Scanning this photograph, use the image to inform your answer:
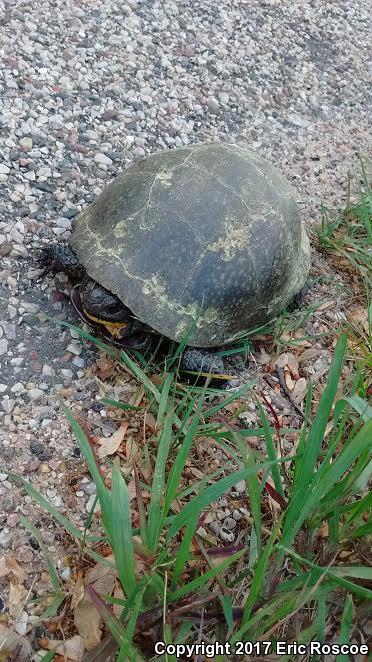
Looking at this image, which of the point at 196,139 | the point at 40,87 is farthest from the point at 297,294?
the point at 40,87

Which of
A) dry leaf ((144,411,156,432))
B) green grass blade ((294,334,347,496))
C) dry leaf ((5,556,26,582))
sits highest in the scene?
green grass blade ((294,334,347,496))

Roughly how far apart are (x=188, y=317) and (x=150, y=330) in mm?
162

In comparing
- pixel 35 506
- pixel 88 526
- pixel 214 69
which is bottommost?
pixel 35 506

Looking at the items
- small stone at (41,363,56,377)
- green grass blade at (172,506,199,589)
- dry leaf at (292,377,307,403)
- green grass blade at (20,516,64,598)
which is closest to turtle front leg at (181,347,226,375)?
dry leaf at (292,377,307,403)

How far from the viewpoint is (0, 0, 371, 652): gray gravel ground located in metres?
2.19

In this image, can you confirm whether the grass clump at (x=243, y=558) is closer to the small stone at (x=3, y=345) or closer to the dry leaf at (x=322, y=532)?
the dry leaf at (x=322, y=532)

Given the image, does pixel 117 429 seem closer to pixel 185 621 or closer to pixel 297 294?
pixel 185 621

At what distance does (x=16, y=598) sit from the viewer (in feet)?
5.59

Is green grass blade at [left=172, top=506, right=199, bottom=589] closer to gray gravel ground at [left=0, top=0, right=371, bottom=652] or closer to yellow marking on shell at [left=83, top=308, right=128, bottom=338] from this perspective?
gray gravel ground at [left=0, top=0, right=371, bottom=652]

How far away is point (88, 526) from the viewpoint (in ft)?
5.68

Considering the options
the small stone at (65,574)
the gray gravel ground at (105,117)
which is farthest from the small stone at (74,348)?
the small stone at (65,574)

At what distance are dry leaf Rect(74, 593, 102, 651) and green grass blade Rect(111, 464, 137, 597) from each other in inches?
13.7

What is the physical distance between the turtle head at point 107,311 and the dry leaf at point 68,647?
3.58 feet

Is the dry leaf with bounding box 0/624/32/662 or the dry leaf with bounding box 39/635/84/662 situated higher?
the dry leaf with bounding box 39/635/84/662
